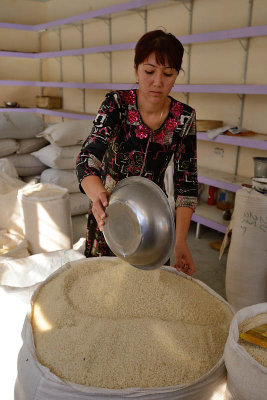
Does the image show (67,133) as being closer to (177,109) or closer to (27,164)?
(27,164)

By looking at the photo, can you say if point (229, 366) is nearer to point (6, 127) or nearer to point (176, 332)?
point (176, 332)

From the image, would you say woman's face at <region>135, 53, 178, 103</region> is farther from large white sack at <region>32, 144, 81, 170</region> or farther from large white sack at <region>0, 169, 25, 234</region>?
large white sack at <region>32, 144, 81, 170</region>

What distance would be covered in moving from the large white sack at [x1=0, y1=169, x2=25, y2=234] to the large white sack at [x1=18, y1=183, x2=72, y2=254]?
0.17 meters

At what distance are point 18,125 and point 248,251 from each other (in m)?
2.05

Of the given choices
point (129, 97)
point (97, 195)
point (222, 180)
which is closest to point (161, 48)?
point (129, 97)

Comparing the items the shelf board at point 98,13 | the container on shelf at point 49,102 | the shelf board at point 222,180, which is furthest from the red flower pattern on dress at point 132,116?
the container on shelf at point 49,102

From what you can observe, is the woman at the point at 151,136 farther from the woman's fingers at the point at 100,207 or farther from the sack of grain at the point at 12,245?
the sack of grain at the point at 12,245

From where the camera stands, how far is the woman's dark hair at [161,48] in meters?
1.05

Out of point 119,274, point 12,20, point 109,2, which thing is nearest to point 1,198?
point 119,274

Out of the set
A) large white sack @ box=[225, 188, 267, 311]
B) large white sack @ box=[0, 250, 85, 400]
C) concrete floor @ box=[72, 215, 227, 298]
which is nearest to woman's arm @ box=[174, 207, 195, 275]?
large white sack @ box=[0, 250, 85, 400]

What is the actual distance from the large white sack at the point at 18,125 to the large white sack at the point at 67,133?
74 mm

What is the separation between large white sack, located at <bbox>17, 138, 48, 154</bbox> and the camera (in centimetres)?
300

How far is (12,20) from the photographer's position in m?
5.36

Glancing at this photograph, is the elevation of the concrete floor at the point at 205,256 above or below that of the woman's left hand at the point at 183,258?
below
